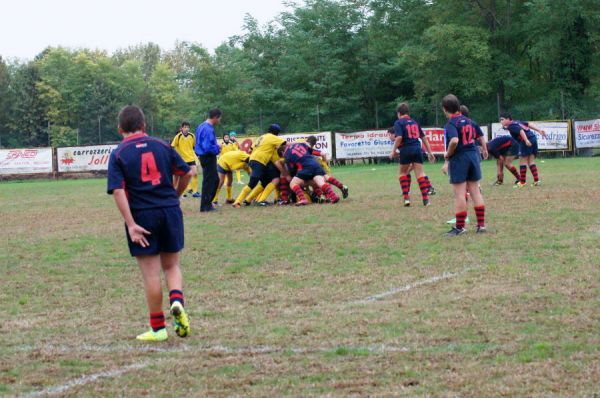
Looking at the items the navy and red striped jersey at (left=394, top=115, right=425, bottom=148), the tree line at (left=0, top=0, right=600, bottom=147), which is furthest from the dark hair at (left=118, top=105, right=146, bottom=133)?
the tree line at (left=0, top=0, right=600, bottom=147)

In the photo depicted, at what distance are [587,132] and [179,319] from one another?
34291 millimetres

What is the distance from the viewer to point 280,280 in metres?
8.88

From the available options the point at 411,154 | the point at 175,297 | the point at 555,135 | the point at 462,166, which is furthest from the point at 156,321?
the point at 555,135

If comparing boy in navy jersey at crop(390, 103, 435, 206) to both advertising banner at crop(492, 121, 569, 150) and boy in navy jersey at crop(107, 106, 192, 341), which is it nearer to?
boy in navy jersey at crop(107, 106, 192, 341)

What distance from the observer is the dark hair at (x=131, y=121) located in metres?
6.55

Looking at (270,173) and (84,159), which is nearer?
(270,173)

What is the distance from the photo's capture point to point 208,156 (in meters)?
17.1

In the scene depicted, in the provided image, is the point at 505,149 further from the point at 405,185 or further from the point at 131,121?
the point at 131,121

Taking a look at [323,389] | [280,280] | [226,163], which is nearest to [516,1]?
[226,163]

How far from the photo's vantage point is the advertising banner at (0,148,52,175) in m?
39.9

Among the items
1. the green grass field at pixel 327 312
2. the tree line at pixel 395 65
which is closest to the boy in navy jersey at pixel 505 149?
the green grass field at pixel 327 312

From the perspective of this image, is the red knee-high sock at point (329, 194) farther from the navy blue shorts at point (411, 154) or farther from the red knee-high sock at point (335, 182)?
the navy blue shorts at point (411, 154)

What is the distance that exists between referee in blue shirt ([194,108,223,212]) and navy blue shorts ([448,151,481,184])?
20.3ft

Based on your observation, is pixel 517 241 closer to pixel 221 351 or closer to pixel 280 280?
pixel 280 280
